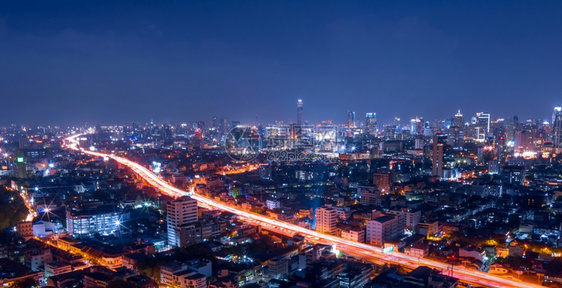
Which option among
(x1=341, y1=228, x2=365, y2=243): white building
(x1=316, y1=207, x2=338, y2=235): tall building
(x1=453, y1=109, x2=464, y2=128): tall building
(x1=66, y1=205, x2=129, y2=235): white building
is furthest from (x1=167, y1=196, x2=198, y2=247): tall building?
(x1=453, y1=109, x2=464, y2=128): tall building

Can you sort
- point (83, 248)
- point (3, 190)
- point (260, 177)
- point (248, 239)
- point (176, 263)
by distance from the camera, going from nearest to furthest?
1. point (176, 263)
2. point (83, 248)
3. point (248, 239)
4. point (3, 190)
5. point (260, 177)

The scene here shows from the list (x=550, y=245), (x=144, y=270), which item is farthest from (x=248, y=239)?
(x=550, y=245)

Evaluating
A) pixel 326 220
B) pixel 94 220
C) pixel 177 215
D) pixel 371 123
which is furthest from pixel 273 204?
pixel 371 123

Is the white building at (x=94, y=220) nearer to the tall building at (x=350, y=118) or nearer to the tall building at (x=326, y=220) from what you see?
the tall building at (x=326, y=220)

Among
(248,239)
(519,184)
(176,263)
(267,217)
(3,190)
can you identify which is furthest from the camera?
(519,184)

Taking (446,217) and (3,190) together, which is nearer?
(446,217)

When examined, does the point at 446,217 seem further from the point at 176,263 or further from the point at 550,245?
the point at 176,263

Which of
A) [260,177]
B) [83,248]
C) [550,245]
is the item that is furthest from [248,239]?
[260,177]

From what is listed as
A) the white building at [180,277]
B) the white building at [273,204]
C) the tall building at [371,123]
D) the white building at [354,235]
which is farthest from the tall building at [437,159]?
the tall building at [371,123]
